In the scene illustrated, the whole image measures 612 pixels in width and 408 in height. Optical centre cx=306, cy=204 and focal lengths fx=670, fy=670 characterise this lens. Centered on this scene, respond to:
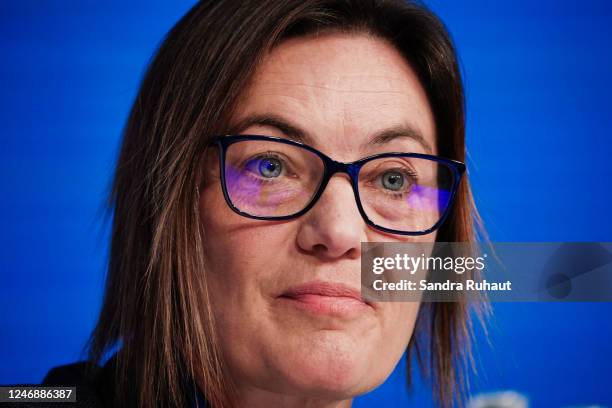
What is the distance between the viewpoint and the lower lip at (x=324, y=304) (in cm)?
121

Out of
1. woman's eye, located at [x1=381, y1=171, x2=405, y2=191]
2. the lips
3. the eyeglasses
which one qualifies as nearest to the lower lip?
the lips

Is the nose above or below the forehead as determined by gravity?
below

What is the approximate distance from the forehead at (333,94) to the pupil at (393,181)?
61 mm

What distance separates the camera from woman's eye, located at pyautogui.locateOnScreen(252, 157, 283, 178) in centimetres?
129

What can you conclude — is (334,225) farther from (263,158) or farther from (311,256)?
(263,158)

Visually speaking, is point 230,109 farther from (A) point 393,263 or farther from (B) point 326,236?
(A) point 393,263

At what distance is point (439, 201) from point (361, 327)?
36 cm

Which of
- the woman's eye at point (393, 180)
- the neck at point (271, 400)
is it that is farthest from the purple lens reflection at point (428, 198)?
the neck at point (271, 400)

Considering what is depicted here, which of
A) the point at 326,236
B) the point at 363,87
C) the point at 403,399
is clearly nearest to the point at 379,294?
the point at 326,236

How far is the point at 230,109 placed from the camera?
4.34ft

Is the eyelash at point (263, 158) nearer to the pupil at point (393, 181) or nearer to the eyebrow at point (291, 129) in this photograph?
the eyebrow at point (291, 129)

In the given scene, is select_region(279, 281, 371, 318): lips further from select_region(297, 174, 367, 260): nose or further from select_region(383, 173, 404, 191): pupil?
select_region(383, 173, 404, 191): pupil

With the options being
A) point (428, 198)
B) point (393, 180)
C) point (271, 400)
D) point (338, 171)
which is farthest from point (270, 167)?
point (271, 400)

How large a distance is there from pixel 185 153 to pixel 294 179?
0.22 m
